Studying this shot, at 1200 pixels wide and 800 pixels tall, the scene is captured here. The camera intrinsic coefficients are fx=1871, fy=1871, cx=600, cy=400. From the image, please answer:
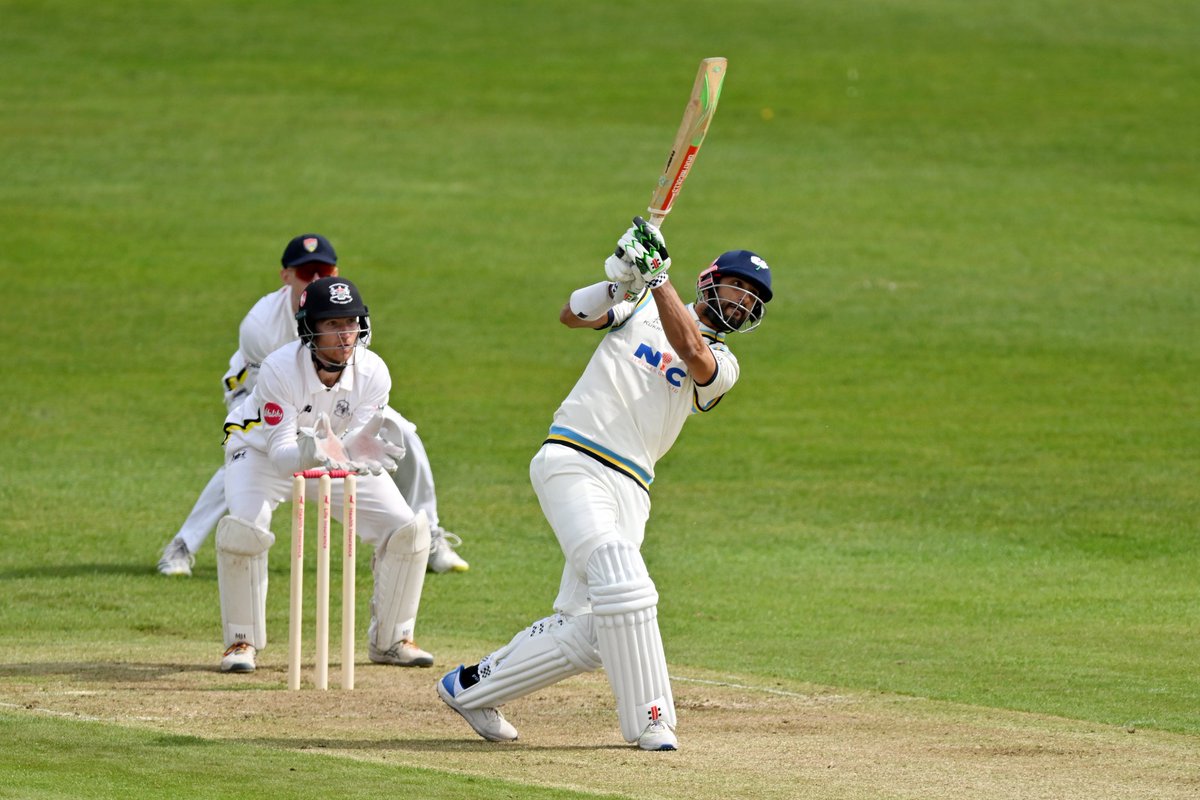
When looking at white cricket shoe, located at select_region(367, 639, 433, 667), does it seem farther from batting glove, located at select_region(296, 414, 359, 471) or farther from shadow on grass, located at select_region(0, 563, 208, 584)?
shadow on grass, located at select_region(0, 563, 208, 584)

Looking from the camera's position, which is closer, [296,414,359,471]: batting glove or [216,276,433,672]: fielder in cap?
[296,414,359,471]: batting glove

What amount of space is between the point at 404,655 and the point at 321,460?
4.17 ft

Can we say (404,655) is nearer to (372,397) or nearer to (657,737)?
(372,397)

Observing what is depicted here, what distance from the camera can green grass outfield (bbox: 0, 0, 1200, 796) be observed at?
417 inches

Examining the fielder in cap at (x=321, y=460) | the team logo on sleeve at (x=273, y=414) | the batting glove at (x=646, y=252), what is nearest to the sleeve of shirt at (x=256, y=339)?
the fielder in cap at (x=321, y=460)

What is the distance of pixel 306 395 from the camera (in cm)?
871

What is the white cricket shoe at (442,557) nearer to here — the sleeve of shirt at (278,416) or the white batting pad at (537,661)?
the sleeve of shirt at (278,416)

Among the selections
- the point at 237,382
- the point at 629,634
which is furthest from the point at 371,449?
the point at 237,382

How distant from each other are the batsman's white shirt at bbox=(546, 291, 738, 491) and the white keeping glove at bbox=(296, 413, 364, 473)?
4.07ft

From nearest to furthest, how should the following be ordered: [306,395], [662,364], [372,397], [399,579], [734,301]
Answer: [662,364] → [734,301] → [306,395] → [372,397] → [399,579]

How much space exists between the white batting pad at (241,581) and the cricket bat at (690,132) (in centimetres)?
241

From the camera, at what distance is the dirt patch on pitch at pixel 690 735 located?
6.60m

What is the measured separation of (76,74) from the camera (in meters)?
28.9

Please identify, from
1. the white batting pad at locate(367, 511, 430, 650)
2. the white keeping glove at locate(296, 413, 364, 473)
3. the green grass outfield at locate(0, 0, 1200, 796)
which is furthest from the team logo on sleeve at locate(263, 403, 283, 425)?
the green grass outfield at locate(0, 0, 1200, 796)
